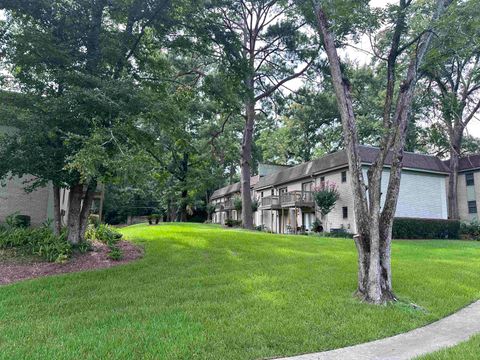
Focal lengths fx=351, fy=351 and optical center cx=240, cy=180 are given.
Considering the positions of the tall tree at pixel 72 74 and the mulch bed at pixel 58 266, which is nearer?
the tall tree at pixel 72 74

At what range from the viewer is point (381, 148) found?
7.21 metres

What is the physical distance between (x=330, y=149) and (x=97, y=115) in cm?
3204

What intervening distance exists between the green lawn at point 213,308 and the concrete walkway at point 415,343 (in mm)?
168

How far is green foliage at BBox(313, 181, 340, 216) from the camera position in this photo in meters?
21.8

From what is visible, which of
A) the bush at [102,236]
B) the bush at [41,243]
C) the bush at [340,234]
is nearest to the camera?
the bush at [41,243]

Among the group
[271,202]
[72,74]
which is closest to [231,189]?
[271,202]

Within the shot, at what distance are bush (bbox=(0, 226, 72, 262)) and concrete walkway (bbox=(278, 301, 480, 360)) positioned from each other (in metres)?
7.71

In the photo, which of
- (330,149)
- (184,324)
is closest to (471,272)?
(184,324)

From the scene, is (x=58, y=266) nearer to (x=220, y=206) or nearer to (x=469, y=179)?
(x=469, y=179)

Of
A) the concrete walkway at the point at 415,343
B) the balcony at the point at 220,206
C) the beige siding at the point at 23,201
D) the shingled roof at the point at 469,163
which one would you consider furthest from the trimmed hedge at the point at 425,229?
the balcony at the point at 220,206

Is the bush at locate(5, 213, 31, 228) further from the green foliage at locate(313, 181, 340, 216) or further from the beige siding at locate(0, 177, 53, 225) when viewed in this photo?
the green foliage at locate(313, 181, 340, 216)

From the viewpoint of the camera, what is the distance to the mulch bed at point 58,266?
831 centimetres

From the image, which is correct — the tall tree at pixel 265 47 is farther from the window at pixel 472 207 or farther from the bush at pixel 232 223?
the window at pixel 472 207

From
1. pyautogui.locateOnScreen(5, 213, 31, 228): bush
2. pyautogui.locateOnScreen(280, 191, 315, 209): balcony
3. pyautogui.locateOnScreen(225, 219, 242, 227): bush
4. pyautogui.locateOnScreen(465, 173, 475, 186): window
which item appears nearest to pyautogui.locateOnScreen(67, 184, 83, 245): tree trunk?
pyautogui.locateOnScreen(5, 213, 31, 228): bush
